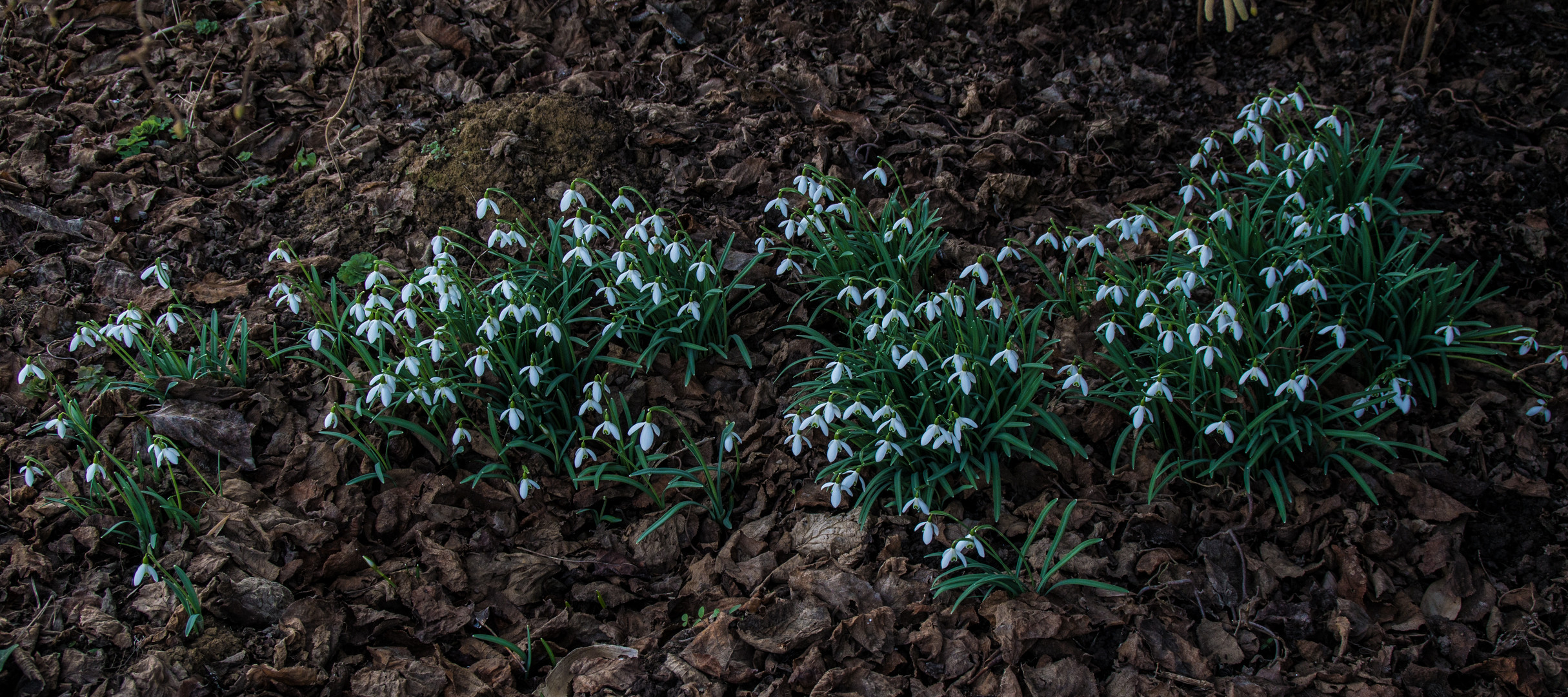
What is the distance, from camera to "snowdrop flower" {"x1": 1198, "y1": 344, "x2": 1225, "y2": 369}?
2.41 m

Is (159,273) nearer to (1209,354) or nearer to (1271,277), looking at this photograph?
(1209,354)

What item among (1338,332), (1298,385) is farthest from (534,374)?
(1338,332)

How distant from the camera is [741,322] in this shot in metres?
3.29

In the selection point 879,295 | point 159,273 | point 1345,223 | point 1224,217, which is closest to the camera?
point 879,295

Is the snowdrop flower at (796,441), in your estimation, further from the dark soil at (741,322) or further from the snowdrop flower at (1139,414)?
the snowdrop flower at (1139,414)

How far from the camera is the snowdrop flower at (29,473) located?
8.33 ft

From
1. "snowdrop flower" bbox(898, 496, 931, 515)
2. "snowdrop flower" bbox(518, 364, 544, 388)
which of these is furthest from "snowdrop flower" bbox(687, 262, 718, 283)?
"snowdrop flower" bbox(898, 496, 931, 515)

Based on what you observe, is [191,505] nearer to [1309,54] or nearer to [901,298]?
[901,298]

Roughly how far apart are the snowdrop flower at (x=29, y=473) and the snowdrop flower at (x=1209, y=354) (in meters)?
3.34

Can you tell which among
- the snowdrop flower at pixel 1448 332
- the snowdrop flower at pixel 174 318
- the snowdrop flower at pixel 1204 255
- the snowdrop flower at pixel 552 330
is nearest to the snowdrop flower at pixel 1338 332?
the snowdrop flower at pixel 1448 332

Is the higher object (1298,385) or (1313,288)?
(1313,288)

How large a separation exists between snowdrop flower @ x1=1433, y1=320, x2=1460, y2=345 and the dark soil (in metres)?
0.23

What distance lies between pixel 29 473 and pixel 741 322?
2.24m

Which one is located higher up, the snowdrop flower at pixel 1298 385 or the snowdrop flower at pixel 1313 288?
the snowdrop flower at pixel 1313 288
